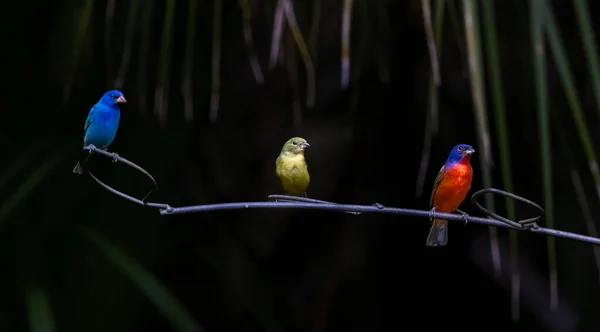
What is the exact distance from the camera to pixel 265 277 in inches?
70.1

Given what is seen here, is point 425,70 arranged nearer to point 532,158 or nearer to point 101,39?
point 532,158

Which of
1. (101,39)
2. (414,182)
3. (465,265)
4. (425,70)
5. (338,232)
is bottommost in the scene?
(465,265)

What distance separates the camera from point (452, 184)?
2.35 ft

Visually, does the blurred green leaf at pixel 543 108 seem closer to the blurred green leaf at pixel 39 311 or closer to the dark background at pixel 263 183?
the dark background at pixel 263 183

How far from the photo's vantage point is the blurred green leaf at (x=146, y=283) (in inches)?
54.5

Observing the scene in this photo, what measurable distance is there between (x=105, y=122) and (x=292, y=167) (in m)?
0.20

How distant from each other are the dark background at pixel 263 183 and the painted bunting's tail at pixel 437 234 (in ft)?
1.71

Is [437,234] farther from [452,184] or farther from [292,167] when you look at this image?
[292,167]

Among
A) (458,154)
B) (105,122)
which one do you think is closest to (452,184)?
(458,154)

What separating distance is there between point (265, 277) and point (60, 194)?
0.50 m

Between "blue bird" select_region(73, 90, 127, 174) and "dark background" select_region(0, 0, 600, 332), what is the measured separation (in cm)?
55

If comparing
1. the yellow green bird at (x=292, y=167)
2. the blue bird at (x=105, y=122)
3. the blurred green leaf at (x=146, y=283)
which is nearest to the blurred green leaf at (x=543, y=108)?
the yellow green bird at (x=292, y=167)

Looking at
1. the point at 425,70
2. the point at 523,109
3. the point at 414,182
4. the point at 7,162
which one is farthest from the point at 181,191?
the point at 523,109

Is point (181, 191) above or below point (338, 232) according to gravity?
above
